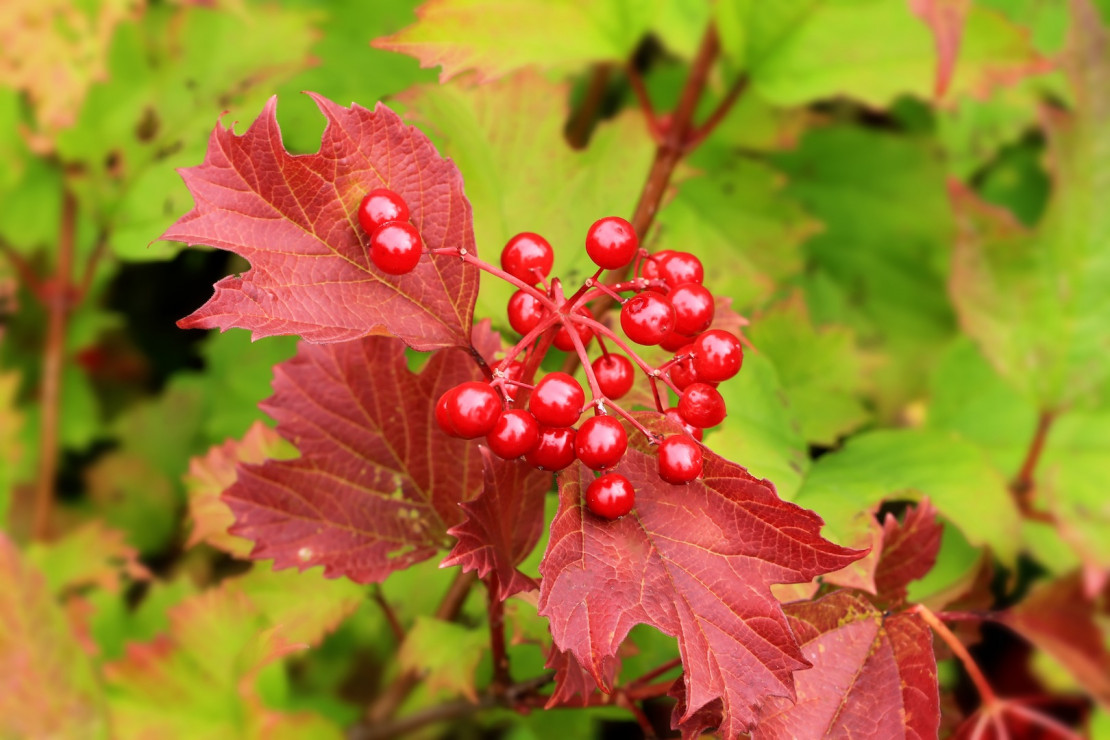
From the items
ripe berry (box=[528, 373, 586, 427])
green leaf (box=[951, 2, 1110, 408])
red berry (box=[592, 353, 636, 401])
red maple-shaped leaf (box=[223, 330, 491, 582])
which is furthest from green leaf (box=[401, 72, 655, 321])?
green leaf (box=[951, 2, 1110, 408])

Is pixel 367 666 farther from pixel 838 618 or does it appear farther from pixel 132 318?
pixel 838 618

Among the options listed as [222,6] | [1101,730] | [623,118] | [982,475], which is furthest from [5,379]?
[1101,730]

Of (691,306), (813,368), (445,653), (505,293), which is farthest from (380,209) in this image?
(813,368)

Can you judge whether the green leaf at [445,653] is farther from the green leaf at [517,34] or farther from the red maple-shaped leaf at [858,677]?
the green leaf at [517,34]

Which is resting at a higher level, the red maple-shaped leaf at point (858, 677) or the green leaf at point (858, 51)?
the green leaf at point (858, 51)

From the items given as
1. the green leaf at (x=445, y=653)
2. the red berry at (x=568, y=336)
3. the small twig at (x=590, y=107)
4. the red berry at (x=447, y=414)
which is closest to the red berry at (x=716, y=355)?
the red berry at (x=568, y=336)

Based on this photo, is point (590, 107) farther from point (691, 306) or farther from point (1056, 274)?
point (691, 306)

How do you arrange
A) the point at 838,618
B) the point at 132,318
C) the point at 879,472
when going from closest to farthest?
the point at 838,618
the point at 879,472
the point at 132,318
